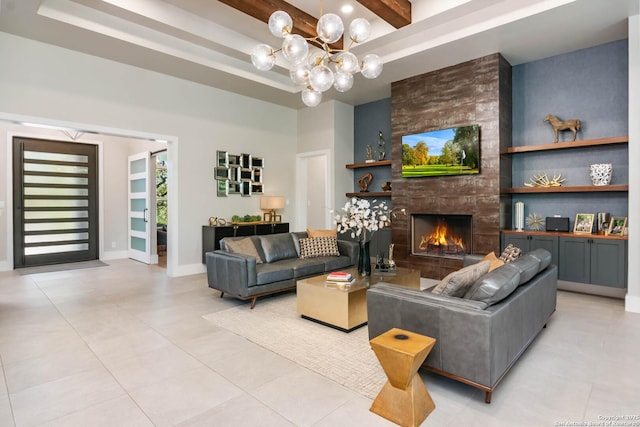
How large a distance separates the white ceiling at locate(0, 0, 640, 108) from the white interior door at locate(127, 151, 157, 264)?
8.41 feet

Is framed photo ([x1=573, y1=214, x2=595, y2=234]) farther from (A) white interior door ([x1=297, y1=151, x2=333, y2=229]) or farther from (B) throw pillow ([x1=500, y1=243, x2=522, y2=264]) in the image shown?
(A) white interior door ([x1=297, y1=151, x2=333, y2=229])

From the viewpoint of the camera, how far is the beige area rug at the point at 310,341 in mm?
2650

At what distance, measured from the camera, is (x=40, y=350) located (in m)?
3.12

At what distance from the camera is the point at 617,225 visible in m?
4.66

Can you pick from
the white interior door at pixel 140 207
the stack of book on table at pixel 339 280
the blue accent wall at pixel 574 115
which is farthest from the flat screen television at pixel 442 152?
the white interior door at pixel 140 207

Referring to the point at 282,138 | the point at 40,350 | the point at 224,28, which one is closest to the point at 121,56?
the point at 224,28

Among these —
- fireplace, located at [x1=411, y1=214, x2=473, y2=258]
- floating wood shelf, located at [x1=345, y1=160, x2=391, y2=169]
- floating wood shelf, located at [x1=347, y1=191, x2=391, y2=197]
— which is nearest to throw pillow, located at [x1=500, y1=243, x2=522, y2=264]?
fireplace, located at [x1=411, y1=214, x2=473, y2=258]

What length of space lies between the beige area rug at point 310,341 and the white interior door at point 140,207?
166 inches

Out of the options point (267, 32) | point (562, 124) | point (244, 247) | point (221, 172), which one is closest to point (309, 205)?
point (221, 172)

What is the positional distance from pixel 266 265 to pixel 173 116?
3233 millimetres

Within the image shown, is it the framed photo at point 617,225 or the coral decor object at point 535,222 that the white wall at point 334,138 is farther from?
the framed photo at point 617,225

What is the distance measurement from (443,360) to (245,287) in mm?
2534

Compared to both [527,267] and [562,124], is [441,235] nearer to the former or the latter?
[562,124]

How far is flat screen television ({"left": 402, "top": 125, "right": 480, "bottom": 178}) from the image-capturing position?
539 centimetres
